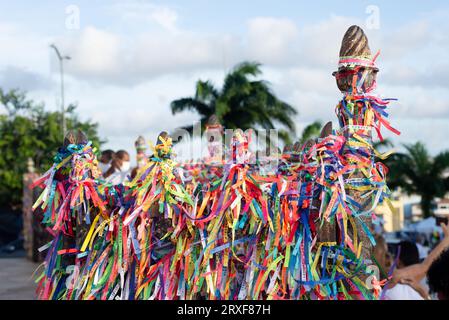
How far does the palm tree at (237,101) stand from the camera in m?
20.5

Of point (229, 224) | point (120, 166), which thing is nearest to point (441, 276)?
point (229, 224)

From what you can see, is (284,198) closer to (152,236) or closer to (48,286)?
(152,236)

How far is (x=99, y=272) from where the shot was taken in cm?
418

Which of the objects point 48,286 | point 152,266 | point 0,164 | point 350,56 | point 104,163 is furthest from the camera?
point 0,164

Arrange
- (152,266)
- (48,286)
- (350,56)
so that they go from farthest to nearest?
(48,286) → (152,266) → (350,56)

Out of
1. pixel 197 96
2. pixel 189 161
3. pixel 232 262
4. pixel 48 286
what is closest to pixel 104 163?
pixel 189 161

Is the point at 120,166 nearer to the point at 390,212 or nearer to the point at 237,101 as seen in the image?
the point at 390,212

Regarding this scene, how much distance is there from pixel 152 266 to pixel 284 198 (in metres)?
0.96

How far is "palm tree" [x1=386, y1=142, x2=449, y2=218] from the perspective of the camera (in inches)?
1187

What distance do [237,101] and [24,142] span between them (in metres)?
16.3

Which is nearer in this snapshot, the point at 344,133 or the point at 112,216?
the point at 344,133

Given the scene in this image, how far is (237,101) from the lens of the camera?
67.8 feet

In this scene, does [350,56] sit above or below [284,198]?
above

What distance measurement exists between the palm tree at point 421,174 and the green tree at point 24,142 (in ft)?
48.3
